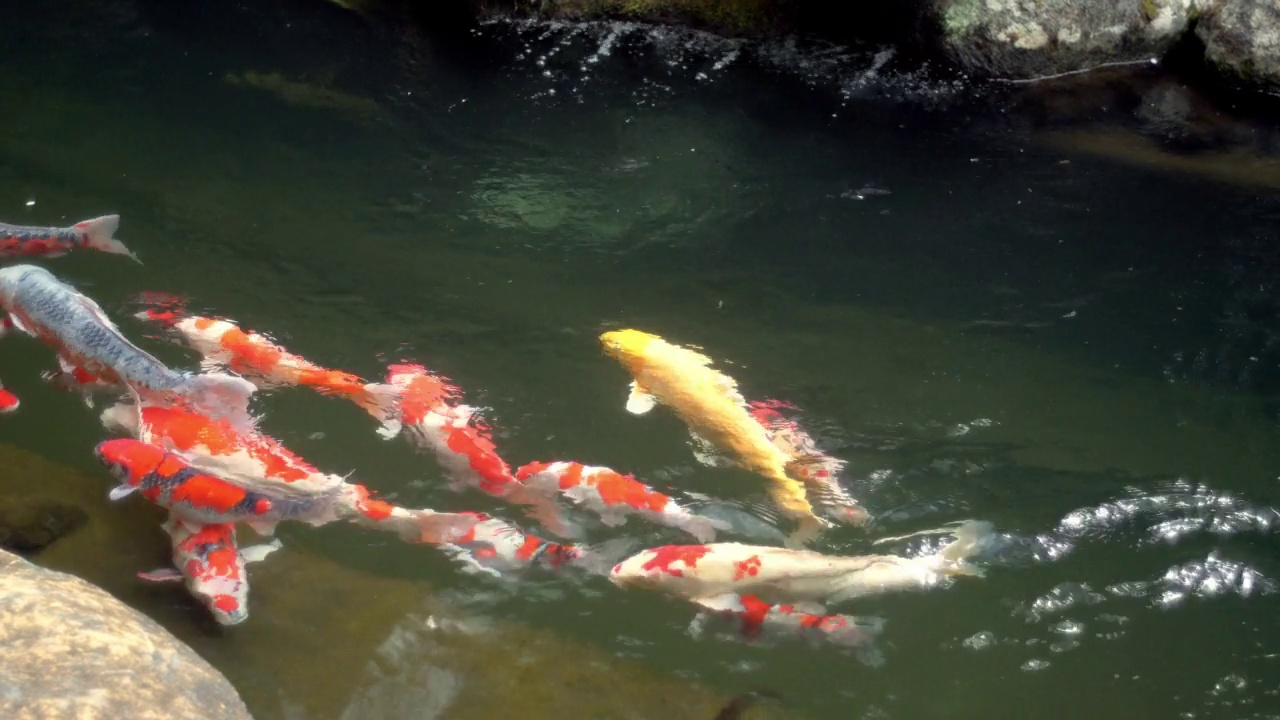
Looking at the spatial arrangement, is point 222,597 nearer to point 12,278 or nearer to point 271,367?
point 271,367

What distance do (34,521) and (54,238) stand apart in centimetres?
230

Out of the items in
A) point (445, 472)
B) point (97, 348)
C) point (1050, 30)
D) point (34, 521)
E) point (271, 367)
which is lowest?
point (34, 521)

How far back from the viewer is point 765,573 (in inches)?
180

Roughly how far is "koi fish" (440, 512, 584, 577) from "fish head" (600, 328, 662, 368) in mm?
1362

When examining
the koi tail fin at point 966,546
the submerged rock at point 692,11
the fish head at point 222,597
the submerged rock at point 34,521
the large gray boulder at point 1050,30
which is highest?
the large gray boulder at point 1050,30

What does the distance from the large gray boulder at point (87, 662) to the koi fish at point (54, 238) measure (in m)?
3.33

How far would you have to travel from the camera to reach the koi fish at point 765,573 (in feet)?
15.0

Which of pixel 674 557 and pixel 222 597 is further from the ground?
pixel 674 557

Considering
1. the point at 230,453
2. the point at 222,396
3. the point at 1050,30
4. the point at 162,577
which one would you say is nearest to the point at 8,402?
the point at 222,396

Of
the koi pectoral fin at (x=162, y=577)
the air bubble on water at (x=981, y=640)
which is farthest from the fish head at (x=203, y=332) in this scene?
the air bubble on water at (x=981, y=640)

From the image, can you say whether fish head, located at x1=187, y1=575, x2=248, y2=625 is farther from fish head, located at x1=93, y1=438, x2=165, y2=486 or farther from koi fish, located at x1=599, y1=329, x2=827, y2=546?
koi fish, located at x1=599, y1=329, x2=827, y2=546

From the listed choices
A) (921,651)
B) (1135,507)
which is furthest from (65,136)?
(1135,507)

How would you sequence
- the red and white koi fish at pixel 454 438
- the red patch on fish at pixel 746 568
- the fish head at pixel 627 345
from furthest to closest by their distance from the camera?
the fish head at pixel 627 345, the red and white koi fish at pixel 454 438, the red patch on fish at pixel 746 568

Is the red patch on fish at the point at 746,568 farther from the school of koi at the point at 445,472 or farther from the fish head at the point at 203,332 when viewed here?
the fish head at the point at 203,332
